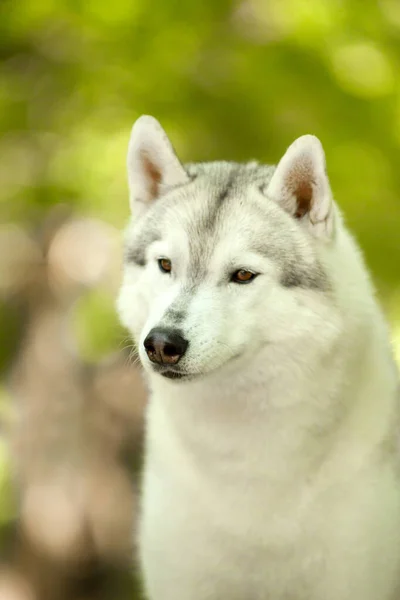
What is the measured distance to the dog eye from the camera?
2.46m

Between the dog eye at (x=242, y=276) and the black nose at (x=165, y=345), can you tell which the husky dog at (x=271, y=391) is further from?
the black nose at (x=165, y=345)

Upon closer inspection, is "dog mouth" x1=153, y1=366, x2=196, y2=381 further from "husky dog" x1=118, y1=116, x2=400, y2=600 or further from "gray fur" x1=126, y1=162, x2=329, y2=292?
"gray fur" x1=126, y1=162, x2=329, y2=292

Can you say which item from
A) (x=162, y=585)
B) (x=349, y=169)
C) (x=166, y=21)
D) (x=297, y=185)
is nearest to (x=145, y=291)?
(x=297, y=185)

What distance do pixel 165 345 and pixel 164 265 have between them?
0.40 m

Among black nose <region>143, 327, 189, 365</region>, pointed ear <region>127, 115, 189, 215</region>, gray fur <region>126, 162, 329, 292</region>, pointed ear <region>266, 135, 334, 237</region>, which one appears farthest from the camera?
pointed ear <region>127, 115, 189, 215</region>

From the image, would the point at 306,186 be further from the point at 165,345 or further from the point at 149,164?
the point at 165,345

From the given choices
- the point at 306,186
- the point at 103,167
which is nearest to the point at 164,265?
the point at 306,186

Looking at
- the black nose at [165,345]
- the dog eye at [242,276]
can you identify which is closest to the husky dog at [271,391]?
the dog eye at [242,276]

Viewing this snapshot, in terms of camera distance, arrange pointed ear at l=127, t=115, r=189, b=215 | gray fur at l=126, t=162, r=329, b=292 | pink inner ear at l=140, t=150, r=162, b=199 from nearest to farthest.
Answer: gray fur at l=126, t=162, r=329, b=292
pointed ear at l=127, t=115, r=189, b=215
pink inner ear at l=140, t=150, r=162, b=199

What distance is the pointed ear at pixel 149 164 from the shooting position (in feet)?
8.64

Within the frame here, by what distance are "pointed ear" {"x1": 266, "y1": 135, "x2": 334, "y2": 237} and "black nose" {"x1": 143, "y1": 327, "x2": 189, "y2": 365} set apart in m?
0.59

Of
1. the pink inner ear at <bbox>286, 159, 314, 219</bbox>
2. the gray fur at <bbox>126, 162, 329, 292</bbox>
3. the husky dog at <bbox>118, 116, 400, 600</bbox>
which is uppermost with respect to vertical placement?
the pink inner ear at <bbox>286, 159, 314, 219</bbox>

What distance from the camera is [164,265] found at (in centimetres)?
259

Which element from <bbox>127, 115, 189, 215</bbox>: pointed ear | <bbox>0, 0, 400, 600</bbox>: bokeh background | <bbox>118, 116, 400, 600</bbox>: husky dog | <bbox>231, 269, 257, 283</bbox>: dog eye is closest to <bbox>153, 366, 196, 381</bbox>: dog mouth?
<bbox>118, 116, 400, 600</bbox>: husky dog
